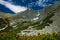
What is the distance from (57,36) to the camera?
23.6 meters

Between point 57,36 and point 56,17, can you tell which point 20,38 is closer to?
point 57,36

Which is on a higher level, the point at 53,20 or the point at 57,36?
the point at 57,36

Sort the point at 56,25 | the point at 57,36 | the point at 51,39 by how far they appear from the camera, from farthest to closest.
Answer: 1. the point at 56,25
2. the point at 57,36
3. the point at 51,39

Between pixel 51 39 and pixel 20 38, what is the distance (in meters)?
3.12

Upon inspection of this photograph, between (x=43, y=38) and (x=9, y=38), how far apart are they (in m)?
3.64

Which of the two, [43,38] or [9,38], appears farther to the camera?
[9,38]


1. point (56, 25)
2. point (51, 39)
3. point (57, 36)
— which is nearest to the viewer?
point (51, 39)

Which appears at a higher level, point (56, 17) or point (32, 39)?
point (32, 39)

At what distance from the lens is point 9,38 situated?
23766 millimetres

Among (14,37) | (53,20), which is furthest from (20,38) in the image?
(53,20)

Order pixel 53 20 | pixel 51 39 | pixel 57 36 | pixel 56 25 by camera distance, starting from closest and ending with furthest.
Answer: pixel 51 39 → pixel 57 36 → pixel 56 25 → pixel 53 20

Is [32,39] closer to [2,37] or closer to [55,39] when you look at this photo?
[55,39]

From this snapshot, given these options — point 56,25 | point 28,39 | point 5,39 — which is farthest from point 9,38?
point 56,25

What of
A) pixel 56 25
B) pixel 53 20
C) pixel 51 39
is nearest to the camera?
pixel 51 39
